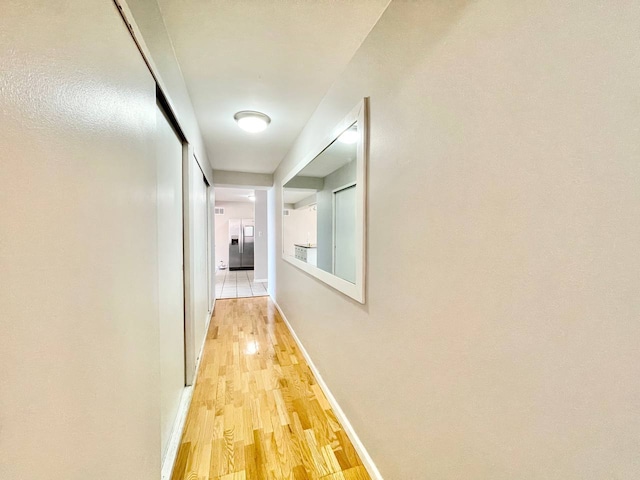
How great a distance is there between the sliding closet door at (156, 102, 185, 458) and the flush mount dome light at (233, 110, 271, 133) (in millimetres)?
685

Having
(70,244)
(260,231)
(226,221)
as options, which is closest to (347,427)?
(70,244)

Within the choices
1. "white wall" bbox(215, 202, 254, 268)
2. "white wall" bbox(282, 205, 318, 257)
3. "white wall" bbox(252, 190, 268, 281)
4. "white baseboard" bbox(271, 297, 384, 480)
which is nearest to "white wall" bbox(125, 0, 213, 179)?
"white wall" bbox(282, 205, 318, 257)

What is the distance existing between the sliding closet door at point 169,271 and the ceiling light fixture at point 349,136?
1104 millimetres

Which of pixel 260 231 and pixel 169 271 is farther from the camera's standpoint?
pixel 260 231

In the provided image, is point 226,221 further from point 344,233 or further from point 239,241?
point 344,233

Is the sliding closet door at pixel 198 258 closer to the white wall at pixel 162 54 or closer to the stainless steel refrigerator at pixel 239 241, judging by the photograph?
the white wall at pixel 162 54

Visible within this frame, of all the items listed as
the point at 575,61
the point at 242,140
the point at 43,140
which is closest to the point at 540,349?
the point at 575,61

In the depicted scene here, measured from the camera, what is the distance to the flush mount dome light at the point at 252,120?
7.58ft

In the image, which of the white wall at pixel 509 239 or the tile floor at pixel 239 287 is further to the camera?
the tile floor at pixel 239 287

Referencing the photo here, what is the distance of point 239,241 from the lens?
8.52m

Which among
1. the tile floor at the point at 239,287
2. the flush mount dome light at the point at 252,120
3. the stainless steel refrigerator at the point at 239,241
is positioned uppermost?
the flush mount dome light at the point at 252,120

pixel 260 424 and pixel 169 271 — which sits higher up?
pixel 169 271

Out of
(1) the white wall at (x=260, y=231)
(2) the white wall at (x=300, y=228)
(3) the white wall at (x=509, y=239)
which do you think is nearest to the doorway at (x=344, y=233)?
(3) the white wall at (x=509, y=239)

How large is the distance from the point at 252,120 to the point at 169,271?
60.8 inches
